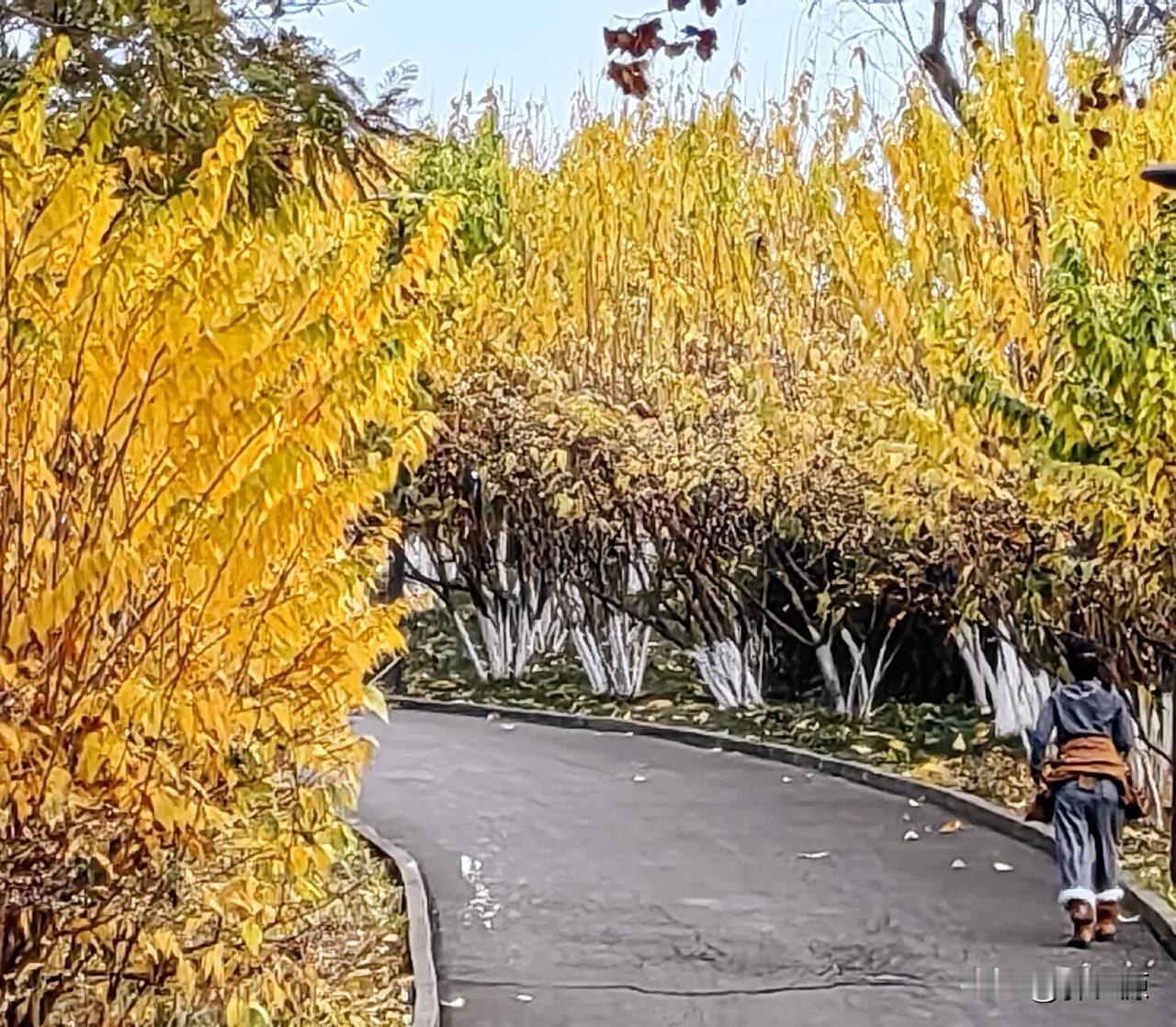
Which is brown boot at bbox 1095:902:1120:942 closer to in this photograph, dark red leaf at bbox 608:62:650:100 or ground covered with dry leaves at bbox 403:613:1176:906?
ground covered with dry leaves at bbox 403:613:1176:906

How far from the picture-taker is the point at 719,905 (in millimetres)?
8969

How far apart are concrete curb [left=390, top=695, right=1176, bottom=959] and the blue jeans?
0.45m

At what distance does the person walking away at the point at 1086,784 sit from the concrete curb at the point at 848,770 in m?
0.44

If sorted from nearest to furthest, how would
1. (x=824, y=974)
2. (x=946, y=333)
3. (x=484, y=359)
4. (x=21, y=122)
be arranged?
(x=21, y=122) → (x=824, y=974) → (x=946, y=333) → (x=484, y=359)

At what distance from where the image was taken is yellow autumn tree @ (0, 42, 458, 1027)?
207 inches

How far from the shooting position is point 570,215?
1967 centimetres

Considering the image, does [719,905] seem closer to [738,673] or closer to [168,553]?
[168,553]

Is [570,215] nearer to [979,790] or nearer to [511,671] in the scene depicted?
[511,671]

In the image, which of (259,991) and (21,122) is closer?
(21,122)

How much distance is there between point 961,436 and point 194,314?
5878 mm

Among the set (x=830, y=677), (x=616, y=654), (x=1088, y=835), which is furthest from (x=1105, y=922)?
(x=616, y=654)

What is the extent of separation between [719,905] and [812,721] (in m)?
7.02

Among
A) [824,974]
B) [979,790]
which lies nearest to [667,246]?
[979,790]

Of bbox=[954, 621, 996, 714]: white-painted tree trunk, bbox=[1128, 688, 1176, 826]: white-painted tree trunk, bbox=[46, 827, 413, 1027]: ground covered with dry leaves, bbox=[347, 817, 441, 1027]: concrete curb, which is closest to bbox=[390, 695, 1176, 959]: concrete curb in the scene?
bbox=[1128, 688, 1176, 826]: white-painted tree trunk
